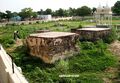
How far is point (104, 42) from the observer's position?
1967cm

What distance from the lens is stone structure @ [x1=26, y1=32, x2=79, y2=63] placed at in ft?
47.4

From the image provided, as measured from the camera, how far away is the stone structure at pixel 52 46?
14.5 metres

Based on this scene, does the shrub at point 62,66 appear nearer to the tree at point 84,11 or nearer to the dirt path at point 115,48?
the dirt path at point 115,48

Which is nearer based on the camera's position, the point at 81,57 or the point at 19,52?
the point at 81,57

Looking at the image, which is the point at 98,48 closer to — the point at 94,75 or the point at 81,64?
the point at 81,64

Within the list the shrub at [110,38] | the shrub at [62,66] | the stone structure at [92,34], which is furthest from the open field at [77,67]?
the shrub at [110,38]

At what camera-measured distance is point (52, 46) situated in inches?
572

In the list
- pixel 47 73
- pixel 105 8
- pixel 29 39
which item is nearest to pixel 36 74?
pixel 47 73

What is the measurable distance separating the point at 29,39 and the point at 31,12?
184ft

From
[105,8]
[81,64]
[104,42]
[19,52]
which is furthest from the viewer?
[105,8]

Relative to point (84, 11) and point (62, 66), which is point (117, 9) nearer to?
point (84, 11)

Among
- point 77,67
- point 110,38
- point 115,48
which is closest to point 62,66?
point 77,67

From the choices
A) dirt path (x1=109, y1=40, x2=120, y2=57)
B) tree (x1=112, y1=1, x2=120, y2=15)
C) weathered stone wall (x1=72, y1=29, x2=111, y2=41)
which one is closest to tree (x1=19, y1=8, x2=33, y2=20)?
tree (x1=112, y1=1, x2=120, y2=15)

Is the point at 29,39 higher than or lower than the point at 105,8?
lower
